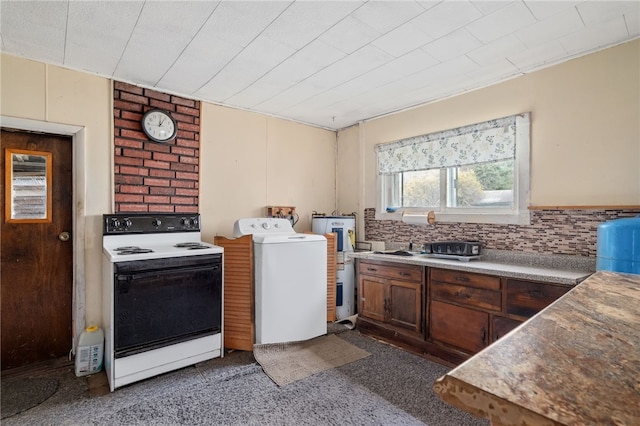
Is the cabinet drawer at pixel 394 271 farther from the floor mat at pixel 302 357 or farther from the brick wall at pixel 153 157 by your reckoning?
the brick wall at pixel 153 157

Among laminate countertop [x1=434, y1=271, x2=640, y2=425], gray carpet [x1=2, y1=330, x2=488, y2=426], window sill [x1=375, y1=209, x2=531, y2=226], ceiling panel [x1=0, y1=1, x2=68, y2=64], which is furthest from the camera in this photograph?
window sill [x1=375, y1=209, x2=531, y2=226]

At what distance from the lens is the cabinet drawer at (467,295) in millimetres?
2387

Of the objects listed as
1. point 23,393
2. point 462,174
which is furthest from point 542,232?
point 23,393

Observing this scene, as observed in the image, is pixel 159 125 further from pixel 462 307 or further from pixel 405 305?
pixel 462 307

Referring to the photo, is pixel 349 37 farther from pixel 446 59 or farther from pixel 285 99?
pixel 285 99

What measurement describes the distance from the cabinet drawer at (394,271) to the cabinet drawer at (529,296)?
74 cm

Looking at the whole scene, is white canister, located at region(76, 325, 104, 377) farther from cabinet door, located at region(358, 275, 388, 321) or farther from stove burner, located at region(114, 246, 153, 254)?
cabinet door, located at region(358, 275, 388, 321)

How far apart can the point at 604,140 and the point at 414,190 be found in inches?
67.7

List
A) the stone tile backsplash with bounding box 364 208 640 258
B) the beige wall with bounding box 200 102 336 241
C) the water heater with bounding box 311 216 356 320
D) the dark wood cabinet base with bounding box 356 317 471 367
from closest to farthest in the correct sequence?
the stone tile backsplash with bounding box 364 208 640 258 → the dark wood cabinet base with bounding box 356 317 471 367 → the beige wall with bounding box 200 102 336 241 → the water heater with bounding box 311 216 356 320

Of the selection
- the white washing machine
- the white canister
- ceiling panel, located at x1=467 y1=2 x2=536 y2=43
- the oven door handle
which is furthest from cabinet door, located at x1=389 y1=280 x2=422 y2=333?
the white canister

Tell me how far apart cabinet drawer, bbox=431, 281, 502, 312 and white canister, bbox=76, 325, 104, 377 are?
280cm

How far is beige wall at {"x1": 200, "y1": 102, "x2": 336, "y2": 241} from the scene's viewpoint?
3381mm

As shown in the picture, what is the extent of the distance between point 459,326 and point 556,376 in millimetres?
2274

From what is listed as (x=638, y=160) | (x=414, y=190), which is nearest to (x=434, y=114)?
(x=414, y=190)
